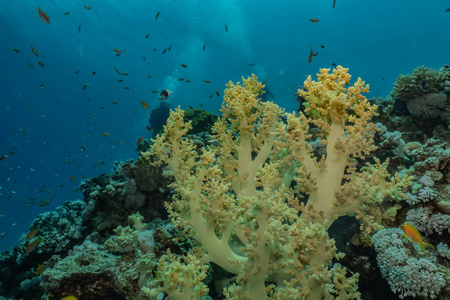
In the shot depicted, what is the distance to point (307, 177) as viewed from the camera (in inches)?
129

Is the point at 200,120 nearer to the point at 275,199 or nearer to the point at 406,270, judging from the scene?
the point at 275,199

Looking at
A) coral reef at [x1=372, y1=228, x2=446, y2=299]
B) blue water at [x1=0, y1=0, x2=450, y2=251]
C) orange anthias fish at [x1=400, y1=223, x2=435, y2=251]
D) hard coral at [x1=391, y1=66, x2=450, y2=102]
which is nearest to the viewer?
coral reef at [x1=372, y1=228, x2=446, y2=299]

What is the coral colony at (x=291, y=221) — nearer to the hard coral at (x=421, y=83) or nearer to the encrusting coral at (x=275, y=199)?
the encrusting coral at (x=275, y=199)

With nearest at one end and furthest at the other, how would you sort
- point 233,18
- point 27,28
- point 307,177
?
point 307,177, point 27,28, point 233,18

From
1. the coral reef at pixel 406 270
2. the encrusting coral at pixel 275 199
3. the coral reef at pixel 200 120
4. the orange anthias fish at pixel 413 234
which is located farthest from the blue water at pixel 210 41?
the orange anthias fish at pixel 413 234

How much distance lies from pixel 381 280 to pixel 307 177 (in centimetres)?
176

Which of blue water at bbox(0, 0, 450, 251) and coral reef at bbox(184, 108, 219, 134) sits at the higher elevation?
blue water at bbox(0, 0, 450, 251)

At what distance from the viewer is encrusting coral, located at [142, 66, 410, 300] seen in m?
2.44

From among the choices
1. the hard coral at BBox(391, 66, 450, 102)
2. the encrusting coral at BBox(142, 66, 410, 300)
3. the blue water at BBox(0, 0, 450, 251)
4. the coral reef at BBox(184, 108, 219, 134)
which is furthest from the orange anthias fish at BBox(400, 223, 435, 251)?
the blue water at BBox(0, 0, 450, 251)

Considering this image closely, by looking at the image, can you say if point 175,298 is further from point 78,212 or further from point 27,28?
point 27,28

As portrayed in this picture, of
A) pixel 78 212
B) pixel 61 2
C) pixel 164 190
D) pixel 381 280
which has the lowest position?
pixel 381 280

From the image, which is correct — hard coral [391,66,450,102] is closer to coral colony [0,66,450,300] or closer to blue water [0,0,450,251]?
coral colony [0,66,450,300]

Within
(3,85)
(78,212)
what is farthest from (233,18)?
(3,85)

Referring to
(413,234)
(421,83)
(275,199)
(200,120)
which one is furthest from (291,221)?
(200,120)
